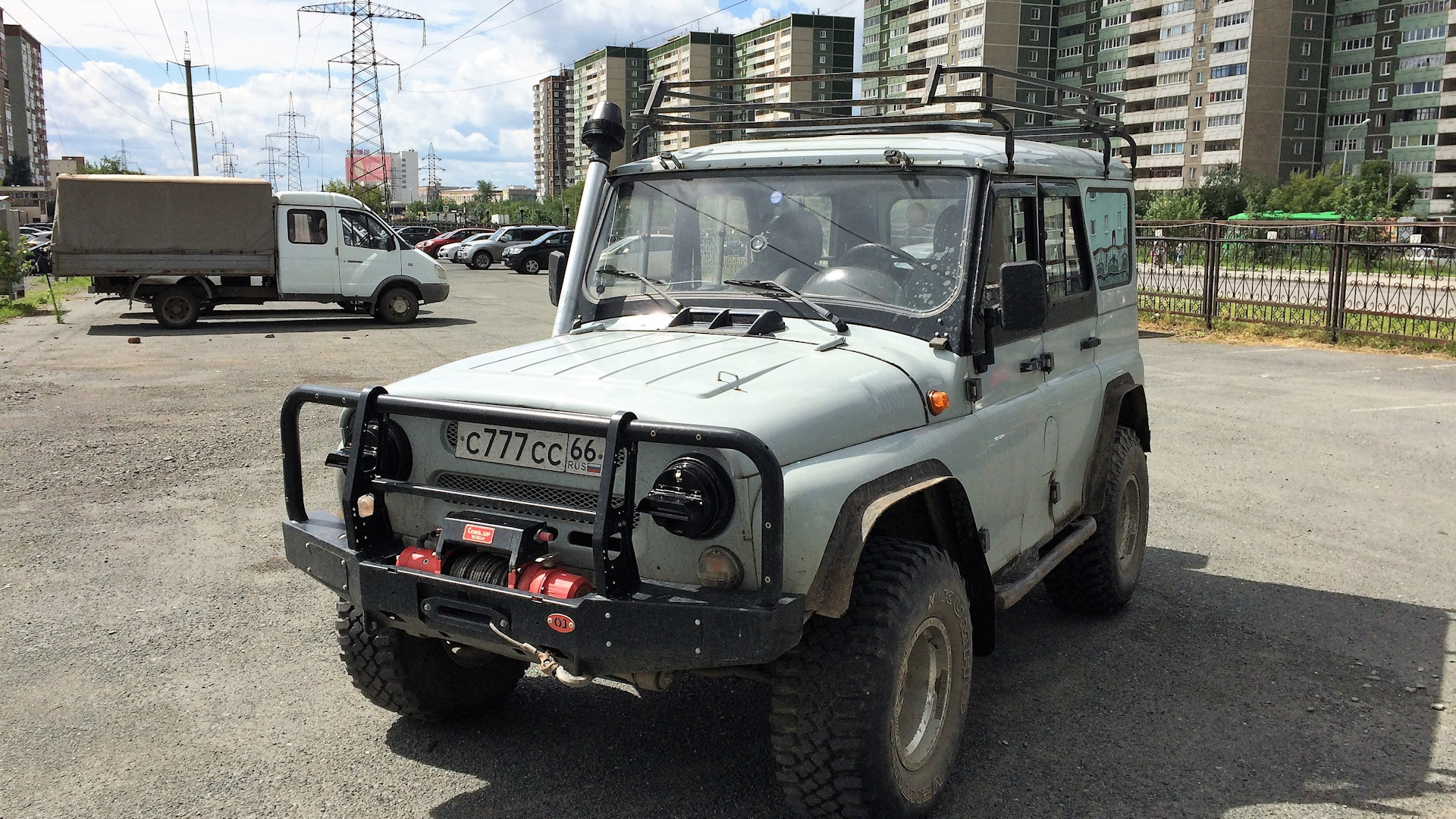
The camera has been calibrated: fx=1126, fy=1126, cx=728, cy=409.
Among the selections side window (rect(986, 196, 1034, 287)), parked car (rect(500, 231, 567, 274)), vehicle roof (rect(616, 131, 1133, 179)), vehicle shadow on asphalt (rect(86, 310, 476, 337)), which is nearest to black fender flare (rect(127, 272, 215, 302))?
vehicle shadow on asphalt (rect(86, 310, 476, 337))

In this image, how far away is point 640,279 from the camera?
15.1 feet

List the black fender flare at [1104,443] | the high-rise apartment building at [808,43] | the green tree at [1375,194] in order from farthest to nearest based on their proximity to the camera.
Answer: the high-rise apartment building at [808,43]
the green tree at [1375,194]
the black fender flare at [1104,443]

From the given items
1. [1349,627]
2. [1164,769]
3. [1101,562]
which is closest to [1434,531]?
[1349,627]

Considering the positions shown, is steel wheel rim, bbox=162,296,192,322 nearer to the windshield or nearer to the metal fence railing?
the metal fence railing

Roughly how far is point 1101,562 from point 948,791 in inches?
74.0

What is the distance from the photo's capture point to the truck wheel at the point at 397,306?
71.7ft

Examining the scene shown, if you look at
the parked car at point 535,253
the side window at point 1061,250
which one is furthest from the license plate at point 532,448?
the parked car at point 535,253

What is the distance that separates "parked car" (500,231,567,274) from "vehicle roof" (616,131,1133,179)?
113 feet

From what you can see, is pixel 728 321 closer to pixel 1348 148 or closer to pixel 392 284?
pixel 392 284

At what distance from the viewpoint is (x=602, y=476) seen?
2.92 meters

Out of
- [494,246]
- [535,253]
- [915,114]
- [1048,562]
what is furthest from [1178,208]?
[1048,562]

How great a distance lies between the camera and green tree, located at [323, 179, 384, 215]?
64.1 meters

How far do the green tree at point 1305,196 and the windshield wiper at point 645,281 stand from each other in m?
93.4

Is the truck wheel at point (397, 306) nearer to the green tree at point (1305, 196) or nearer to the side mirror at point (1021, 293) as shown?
the side mirror at point (1021, 293)
